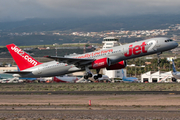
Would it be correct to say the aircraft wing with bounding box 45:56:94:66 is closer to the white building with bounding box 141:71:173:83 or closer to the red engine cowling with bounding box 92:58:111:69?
the red engine cowling with bounding box 92:58:111:69

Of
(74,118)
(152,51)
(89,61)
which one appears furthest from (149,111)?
(89,61)

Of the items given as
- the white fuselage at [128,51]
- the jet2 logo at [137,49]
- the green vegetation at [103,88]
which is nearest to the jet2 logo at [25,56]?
the green vegetation at [103,88]

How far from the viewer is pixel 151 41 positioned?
4756cm

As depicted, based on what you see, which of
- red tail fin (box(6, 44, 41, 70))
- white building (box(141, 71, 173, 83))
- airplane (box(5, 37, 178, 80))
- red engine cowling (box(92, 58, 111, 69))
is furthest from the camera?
white building (box(141, 71, 173, 83))

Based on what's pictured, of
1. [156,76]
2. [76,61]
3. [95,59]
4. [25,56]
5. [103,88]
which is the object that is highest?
[25,56]

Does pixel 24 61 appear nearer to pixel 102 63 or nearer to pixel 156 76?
pixel 102 63

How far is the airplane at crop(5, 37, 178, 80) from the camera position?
47406mm

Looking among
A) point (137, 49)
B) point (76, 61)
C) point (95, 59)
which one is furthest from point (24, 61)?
point (137, 49)

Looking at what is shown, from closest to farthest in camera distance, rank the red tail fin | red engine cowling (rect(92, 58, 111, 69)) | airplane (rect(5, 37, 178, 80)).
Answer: airplane (rect(5, 37, 178, 80)) → red engine cowling (rect(92, 58, 111, 69)) → the red tail fin

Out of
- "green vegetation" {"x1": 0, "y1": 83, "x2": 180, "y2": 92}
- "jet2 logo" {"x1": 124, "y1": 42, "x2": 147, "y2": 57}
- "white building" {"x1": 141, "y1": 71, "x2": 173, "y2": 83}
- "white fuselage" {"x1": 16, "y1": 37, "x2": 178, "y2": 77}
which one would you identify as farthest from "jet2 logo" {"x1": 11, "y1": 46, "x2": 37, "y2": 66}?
"white building" {"x1": 141, "y1": 71, "x2": 173, "y2": 83}

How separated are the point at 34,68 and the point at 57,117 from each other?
108 ft

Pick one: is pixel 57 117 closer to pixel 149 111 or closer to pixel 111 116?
pixel 111 116

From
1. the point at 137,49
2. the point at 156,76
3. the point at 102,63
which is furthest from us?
the point at 156,76

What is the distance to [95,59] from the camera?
51.6m
